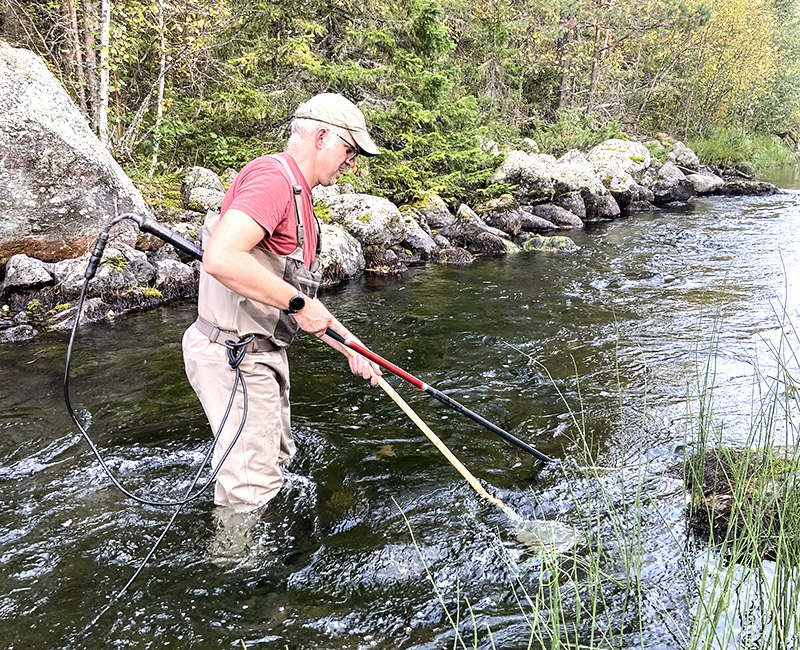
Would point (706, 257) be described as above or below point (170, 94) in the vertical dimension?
below

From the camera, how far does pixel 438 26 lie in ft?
48.9

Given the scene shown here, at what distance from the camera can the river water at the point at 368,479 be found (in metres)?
3.13

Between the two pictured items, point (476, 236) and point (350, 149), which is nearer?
point (350, 149)

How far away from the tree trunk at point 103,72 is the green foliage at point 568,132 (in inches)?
682

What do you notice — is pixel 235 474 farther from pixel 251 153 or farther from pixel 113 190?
pixel 251 153

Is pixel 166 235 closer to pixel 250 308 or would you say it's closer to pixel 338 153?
pixel 250 308

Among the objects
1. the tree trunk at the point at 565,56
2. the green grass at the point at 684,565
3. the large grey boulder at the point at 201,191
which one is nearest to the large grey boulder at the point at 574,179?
the tree trunk at the point at 565,56

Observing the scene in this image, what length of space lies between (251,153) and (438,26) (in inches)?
229

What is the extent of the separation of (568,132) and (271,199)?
2498 centimetres

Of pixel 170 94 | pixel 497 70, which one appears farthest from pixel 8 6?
pixel 497 70

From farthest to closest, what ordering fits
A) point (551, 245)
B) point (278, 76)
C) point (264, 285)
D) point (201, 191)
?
point (278, 76), point (551, 245), point (201, 191), point (264, 285)

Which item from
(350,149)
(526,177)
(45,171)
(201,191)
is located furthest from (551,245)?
(350,149)

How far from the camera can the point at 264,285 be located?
2.99m

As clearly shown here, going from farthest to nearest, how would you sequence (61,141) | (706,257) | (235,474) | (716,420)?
(706,257), (61,141), (716,420), (235,474)
